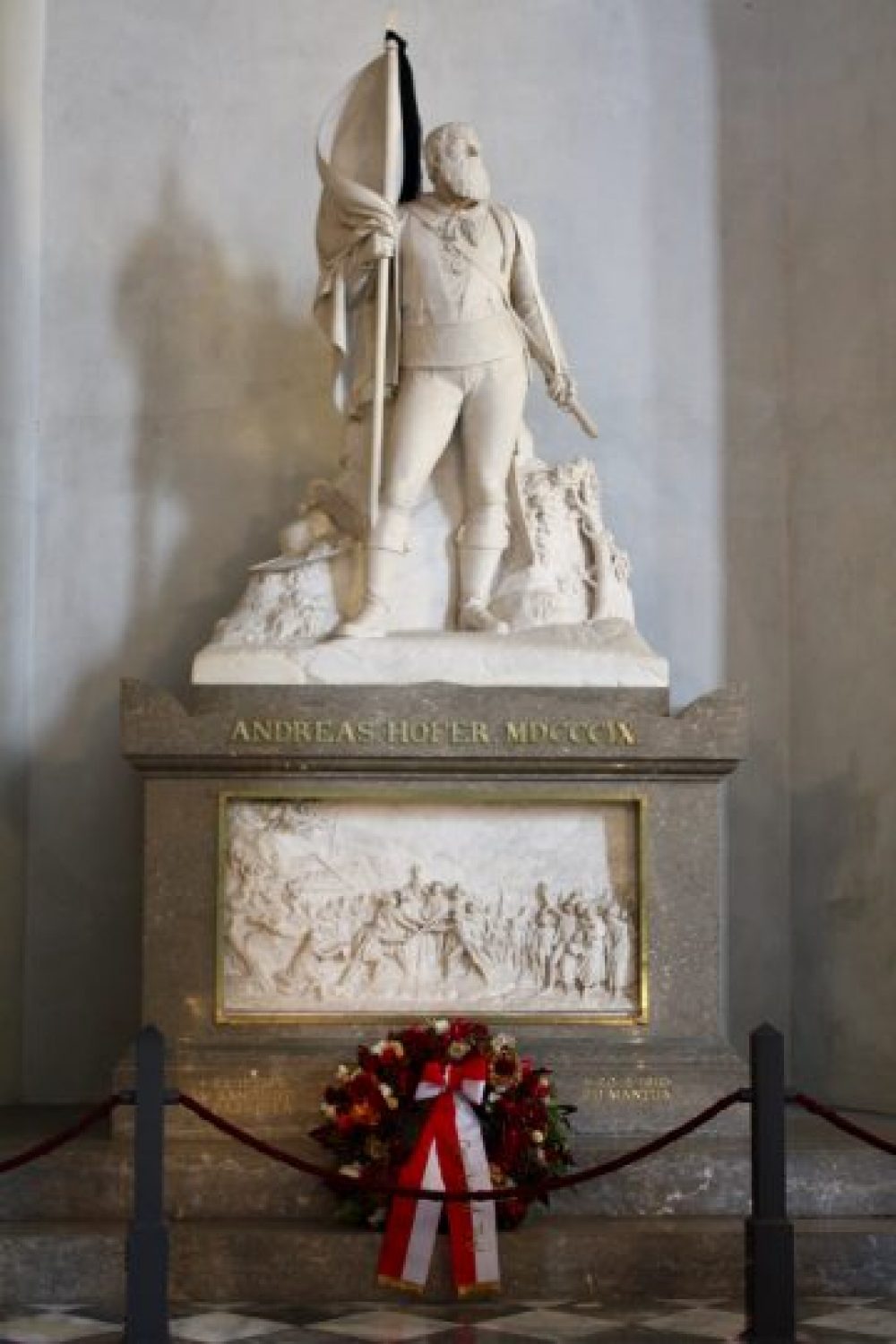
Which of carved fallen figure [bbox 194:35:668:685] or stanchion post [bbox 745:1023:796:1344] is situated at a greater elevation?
carved fallen figure [bbox 194:35:668:685]

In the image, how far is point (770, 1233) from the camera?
20.3 feet

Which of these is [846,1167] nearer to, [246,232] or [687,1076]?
[687,1076]

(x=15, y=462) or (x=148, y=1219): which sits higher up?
(x=15, y=462)

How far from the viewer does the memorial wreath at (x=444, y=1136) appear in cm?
686

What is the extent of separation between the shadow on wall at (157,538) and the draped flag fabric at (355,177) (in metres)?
1.37

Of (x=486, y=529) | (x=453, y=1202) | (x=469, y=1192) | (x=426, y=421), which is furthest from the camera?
(x=486, y=529)

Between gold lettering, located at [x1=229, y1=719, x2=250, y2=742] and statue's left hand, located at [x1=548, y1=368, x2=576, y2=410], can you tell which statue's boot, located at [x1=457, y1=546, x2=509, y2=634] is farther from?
gold lettering, located at [x1=229, y1=719, x2=250, y2=742]

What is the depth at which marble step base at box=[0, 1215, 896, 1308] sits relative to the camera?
6926mm

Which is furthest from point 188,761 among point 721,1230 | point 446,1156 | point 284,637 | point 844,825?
point 844,825

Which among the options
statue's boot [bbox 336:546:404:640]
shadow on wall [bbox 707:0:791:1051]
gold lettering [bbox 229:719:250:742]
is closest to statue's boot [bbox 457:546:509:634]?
statue's boot [bbox 336:546:404:640]

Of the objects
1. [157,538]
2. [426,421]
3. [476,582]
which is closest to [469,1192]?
[476,582]

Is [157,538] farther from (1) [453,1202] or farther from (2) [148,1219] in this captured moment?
(2) [148,1219]

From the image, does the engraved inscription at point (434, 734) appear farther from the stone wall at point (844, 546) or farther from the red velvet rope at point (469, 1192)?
the stone wall at point (844, 546)

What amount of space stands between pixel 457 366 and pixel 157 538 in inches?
83.6
